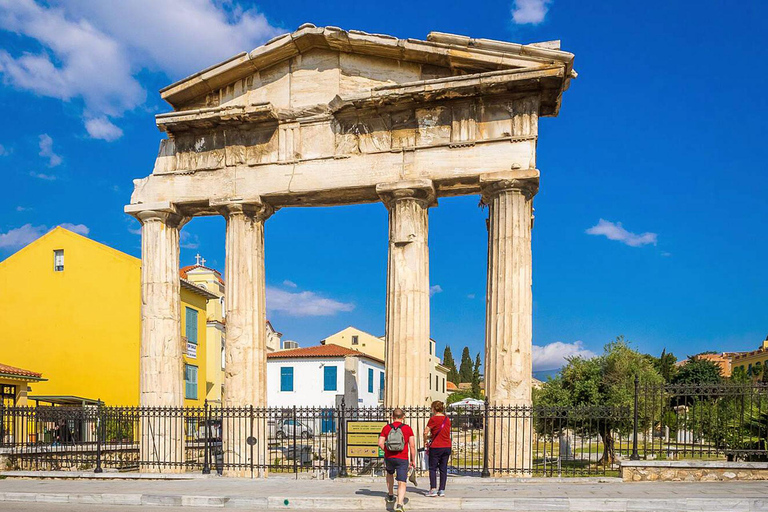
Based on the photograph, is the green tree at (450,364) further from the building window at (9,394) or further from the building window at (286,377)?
the building window at (9,394)

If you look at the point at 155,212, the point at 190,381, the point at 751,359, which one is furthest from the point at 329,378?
the point at 751,359

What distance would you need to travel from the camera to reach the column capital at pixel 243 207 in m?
17.6

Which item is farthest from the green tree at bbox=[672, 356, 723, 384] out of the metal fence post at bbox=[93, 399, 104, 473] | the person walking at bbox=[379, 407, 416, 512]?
the person walking at bbox=[379, 407, 416, 512]

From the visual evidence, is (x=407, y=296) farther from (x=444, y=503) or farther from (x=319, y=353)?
(x=319, y=353)

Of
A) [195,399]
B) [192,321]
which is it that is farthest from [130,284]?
[195,399]

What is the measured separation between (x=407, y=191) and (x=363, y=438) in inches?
221

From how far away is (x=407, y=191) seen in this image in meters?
16.4

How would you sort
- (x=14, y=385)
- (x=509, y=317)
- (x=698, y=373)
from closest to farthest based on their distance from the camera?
(x=509, y=317) < (x=14, y=385) < (x=698, y=373)

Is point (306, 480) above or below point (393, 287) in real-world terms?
below

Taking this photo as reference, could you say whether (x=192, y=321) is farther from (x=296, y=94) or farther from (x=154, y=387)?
(x=296, y=94)

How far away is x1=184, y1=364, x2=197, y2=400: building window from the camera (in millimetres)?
33250

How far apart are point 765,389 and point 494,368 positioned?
526cm

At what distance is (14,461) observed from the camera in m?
17.3

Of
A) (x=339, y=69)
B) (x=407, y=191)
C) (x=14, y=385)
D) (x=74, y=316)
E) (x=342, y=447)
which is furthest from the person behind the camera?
(x=74, y=316)
